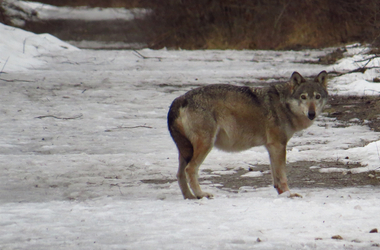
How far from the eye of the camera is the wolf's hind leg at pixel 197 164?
6078mm

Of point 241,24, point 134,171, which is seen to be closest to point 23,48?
point 241,24

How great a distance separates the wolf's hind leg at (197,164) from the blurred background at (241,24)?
18736mm

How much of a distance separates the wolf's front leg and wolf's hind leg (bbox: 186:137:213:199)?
864 millimetres

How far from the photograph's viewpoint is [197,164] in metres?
6.11

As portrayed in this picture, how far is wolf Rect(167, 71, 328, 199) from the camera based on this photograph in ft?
20.1

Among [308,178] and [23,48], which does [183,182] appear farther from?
[23,48]

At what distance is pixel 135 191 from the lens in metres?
6.55

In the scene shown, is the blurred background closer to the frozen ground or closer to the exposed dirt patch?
the frozen ground

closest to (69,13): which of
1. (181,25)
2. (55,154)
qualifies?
(181,25)

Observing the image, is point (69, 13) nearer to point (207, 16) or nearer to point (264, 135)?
point (207, 16)

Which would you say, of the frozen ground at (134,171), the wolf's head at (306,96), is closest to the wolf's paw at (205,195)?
the frozen ground at (134,171)

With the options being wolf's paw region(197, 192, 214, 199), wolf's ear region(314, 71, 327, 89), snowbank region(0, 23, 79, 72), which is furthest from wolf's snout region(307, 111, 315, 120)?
snowbank region(0, 23, 79, 72)

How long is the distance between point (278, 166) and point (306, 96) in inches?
38.7

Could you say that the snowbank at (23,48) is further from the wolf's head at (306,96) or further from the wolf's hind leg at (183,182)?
the wolf's head at (306,96)
